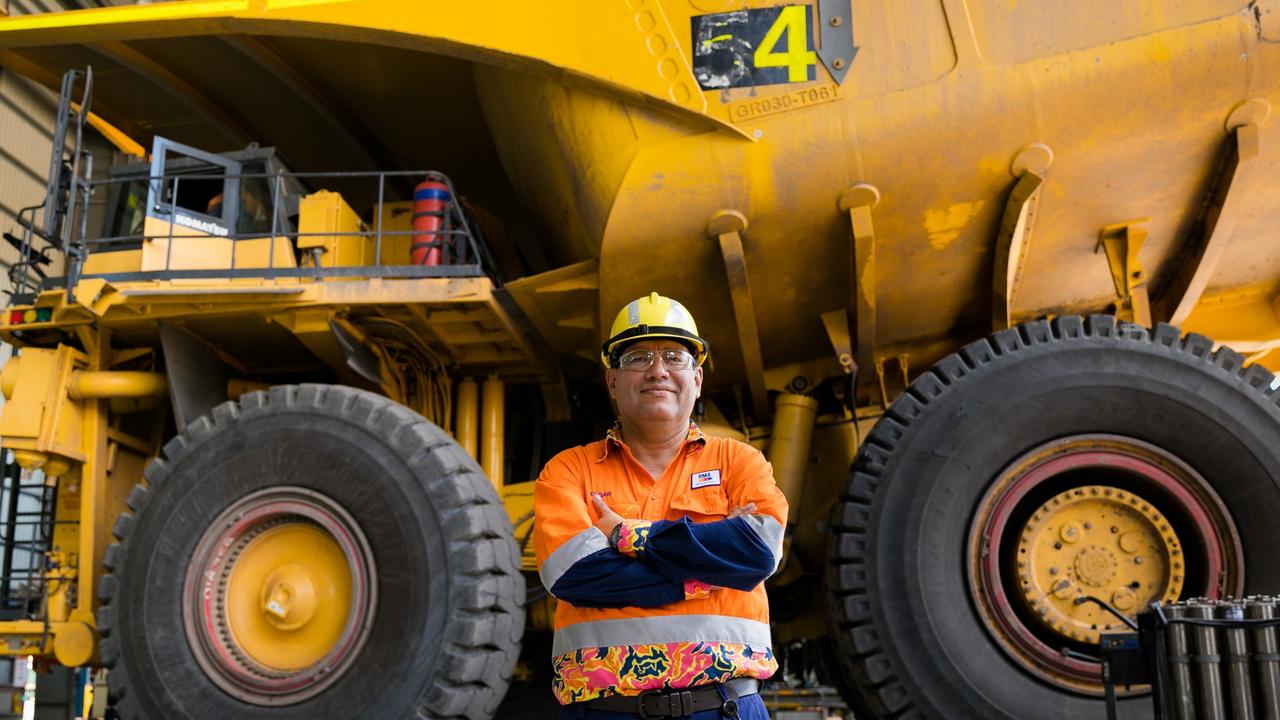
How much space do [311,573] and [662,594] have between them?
10.5ft

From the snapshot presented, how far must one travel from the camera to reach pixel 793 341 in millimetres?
5590

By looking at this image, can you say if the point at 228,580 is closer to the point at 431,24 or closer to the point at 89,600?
the point at 89,600

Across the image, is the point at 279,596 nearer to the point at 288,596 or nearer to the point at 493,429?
the point at 288,596

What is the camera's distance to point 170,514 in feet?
16.9

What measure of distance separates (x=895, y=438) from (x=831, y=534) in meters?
0.55

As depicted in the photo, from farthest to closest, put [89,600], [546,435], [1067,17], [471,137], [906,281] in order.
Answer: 1. [471,137]
2. [546,435]
3. [89,600]
4. [906,281]
5. [1067,17]

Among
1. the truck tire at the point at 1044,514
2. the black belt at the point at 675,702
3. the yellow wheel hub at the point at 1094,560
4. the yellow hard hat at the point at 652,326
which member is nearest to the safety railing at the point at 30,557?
the truck tire at the point at 1044,514

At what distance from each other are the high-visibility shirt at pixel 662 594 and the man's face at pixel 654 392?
25cm

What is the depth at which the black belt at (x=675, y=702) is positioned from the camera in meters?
2.30

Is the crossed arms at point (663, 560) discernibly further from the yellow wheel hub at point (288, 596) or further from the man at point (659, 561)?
the yellow wheel hub at point (288, 596)

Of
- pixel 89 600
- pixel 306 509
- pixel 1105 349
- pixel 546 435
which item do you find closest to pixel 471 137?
pixel 546 435

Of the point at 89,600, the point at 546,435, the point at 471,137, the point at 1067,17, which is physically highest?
the point at 471,137

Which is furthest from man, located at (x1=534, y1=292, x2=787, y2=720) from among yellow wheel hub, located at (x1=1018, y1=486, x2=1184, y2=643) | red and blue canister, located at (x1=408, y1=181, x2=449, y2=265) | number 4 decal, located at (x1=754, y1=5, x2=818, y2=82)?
red and blue canister, located at (x1=408, y1=181, x2=449, y2=265)

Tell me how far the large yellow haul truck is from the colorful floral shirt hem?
2330mm
